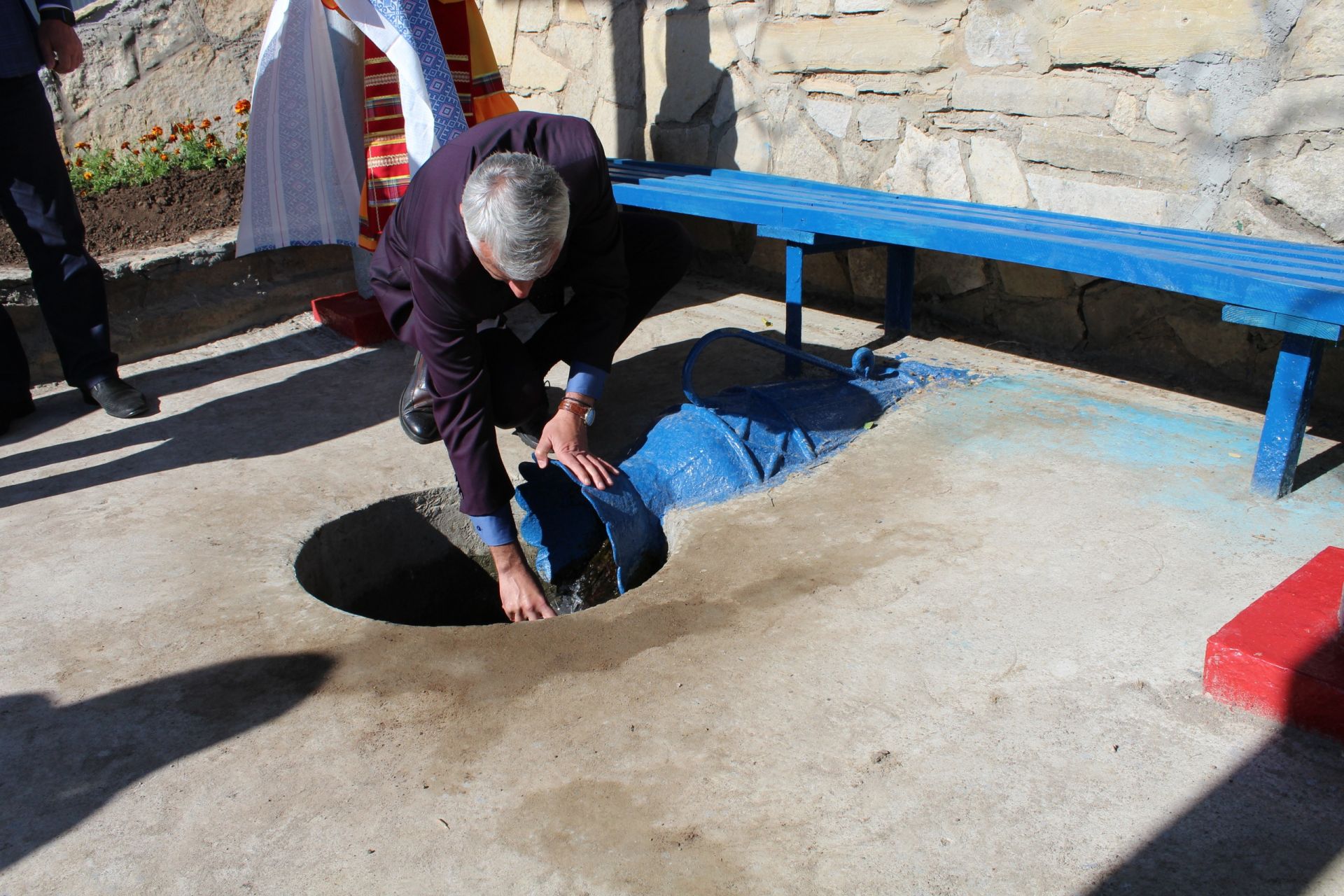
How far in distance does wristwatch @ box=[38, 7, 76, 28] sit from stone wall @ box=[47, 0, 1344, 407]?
6.62 ft

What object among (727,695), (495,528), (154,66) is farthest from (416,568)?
(154,66)

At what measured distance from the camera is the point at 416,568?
10.3 ft

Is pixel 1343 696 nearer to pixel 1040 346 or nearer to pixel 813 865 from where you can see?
pixel 813 865

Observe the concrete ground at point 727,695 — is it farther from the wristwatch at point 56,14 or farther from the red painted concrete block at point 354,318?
the wristwatch at point 56,14

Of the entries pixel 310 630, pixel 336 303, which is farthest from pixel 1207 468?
pixel 336 303

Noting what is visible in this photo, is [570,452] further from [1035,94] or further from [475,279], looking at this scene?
[1035,94]

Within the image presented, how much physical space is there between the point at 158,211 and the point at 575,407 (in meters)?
2.99

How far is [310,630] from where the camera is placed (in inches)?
91.7

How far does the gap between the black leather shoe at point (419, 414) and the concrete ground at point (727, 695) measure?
5.0 inches

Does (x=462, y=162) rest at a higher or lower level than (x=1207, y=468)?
higher

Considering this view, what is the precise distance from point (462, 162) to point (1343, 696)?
81.7 inches

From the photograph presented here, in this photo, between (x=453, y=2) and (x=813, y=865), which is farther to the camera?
(x=453, y=2)

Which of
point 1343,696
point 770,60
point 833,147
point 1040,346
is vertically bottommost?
point 1040,346

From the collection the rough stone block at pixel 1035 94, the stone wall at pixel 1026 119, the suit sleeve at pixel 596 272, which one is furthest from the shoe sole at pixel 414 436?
the rough stone block at pixel 1035 94
